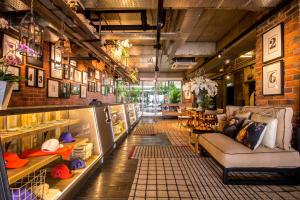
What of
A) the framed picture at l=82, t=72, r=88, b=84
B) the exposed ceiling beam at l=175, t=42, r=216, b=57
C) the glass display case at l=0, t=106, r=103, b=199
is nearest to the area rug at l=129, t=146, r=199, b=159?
the glass display case at l=0, t=106, r=103, b=199

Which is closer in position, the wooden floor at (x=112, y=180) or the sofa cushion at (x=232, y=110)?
the wooden floor at (x=112, y=180)

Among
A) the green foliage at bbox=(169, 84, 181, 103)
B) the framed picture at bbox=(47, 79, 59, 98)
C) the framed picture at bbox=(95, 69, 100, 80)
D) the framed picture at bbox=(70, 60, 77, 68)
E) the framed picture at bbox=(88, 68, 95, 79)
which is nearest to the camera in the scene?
the framed picture at bbox=(47, 79, 59, 98)

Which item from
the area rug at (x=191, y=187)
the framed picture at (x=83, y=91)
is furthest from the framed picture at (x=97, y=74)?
the area rug at (x=191, y=187)

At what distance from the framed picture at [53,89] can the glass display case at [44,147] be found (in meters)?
1.47

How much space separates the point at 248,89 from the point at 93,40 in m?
9.15

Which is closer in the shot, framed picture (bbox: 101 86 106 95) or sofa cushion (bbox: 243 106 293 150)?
sofa cushion (bbox: 243 106 293 150)

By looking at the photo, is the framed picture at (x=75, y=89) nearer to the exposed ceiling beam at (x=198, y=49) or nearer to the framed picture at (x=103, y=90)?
the framed picture at (x=103, y=90)

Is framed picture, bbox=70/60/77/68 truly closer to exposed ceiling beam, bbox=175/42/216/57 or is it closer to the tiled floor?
the tiled floor

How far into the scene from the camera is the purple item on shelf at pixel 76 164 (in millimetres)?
3067

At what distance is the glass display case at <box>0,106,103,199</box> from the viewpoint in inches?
75.0

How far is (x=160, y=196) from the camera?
278 centimetres

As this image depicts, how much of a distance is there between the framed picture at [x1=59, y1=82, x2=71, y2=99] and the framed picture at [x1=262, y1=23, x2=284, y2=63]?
4612 millimetres

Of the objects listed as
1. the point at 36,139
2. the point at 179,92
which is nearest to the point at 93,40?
the point at 36,139

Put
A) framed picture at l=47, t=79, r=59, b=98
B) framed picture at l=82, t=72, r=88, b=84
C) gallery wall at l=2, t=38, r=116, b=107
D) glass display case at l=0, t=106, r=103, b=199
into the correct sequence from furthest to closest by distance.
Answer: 1. framed picture at l=82, t=72, r=88, b=84
2. framed picture at l=47, t=79, r=59, b=98
3. gallery wall at l=2, t=38, r=116, b=107
4. glass display case at l=0, t=106, r=103, b=199
